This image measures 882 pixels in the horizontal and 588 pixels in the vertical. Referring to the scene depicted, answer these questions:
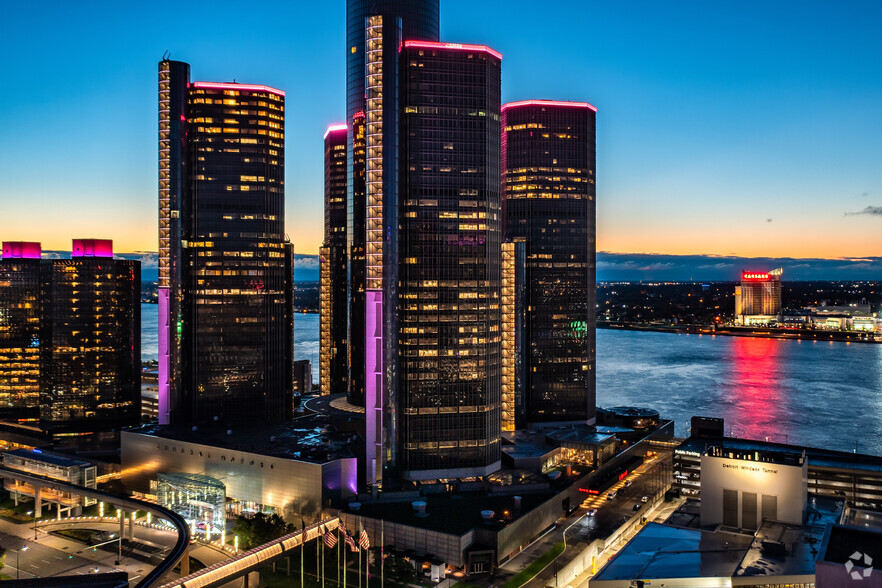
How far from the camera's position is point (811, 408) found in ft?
548

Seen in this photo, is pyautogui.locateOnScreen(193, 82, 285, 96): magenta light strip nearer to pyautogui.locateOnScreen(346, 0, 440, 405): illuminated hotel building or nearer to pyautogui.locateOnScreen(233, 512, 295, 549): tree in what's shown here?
pyautogui.locateOnScreen(346, 0, 440, 405): illuminated hotel building

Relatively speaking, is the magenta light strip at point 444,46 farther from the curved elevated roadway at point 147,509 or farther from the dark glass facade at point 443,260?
the curved elevated roadway at point 147,509

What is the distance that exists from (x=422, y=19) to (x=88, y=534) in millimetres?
101443

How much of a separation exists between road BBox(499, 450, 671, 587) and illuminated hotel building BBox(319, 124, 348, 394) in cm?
6689

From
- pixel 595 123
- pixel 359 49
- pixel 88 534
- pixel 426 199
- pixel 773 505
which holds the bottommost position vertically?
pixel 88 534

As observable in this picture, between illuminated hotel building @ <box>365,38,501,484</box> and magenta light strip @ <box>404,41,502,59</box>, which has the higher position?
magenta light strip @ <box>404,41,502,59</box>

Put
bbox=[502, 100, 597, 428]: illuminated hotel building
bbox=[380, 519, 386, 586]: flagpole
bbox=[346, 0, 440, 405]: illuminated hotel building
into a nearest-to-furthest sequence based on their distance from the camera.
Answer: bbox=[380, 519, 386, 586]: flagpole, bbox=[346, 0, 440, 405]: illuminated hotel building, bbox=[502, 100, 597, 428]: illuminated hotel building

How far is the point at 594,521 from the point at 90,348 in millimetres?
98972

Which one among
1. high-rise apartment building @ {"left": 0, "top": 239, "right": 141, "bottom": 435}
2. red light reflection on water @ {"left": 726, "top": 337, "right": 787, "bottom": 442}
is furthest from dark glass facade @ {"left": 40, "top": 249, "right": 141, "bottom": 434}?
red light reflection on water @ {"left": 726, "top": 337, "right": 787, "bottom": 442}

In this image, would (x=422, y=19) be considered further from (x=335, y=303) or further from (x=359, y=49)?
(x=335, y=303)

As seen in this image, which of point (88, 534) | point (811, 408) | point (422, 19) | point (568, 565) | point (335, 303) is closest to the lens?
point (568, 565)

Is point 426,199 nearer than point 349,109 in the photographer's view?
Yes

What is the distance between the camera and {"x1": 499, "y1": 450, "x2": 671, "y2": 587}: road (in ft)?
239

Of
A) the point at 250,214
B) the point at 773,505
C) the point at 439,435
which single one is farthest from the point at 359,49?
the point at 773,505
